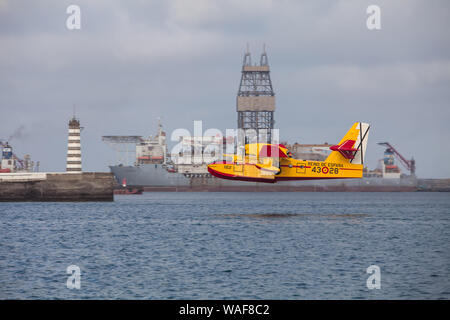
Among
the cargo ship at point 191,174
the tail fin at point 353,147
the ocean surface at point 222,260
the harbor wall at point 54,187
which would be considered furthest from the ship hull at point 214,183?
the ocean surface at point 222,260

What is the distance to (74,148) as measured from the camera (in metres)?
80.2

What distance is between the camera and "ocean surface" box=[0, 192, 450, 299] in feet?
78.4

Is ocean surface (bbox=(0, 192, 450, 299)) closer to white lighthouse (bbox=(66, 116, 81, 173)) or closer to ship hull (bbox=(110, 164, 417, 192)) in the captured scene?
white lighthouse (bbox=(66, 116, 81, 173))

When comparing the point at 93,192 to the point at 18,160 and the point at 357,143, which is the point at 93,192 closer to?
the point at 357,143

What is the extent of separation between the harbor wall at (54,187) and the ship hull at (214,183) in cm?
8499

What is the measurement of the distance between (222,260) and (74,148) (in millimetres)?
53078

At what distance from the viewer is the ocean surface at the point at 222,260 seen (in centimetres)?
2389

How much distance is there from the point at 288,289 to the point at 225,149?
156958 mm

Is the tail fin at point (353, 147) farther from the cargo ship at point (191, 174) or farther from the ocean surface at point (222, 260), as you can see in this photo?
the cargo ship at point (191, 174)

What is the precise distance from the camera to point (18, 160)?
556 feet

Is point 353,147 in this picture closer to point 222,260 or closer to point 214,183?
point 222,260

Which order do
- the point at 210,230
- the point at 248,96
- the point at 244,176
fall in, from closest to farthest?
1. the point at 210,230
2. the point at 244,176
3. the point at 248,96

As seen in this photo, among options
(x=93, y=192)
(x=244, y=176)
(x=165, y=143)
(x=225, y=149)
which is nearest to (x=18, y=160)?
(x=165, y=143)

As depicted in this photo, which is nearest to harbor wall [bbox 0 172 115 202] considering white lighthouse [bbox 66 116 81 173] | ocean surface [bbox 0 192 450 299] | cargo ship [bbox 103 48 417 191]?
white lighthouse [bbox 66 116 81 173]
